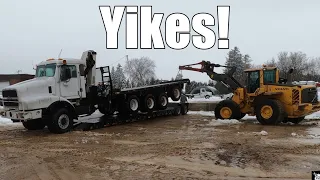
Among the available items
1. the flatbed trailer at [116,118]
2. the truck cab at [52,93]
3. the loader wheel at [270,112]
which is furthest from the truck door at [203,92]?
the truck cab at [52,93]

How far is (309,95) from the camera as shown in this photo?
1459cm

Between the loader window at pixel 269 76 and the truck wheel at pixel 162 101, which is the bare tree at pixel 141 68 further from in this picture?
the loader window at pixel 269 76

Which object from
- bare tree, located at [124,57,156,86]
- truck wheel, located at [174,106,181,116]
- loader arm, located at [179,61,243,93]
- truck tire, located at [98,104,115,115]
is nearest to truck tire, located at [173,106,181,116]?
truck wheel, located at [174,106,181,116]

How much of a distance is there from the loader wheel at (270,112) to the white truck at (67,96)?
5.31 meters

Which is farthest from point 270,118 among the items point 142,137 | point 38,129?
point 38,129

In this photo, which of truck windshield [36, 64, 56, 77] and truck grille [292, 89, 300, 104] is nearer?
truck windshield [36, 64, 56, 77]

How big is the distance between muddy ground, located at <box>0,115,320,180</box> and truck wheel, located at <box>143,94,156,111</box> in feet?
10.3

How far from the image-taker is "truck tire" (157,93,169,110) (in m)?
18.1

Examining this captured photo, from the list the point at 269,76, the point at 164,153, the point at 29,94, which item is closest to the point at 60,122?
the point at 29,94

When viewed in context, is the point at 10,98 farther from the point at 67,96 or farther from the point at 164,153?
the point at 164,153

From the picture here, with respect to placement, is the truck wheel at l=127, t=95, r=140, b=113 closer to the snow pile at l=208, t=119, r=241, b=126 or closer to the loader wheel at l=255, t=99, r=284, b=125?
the snow pile at l=208, t=119, r=241, b=126

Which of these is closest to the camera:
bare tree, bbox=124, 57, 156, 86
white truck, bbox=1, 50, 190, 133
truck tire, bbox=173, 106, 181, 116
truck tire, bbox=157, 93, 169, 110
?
white truck, bbox=1, 50, 190, 133

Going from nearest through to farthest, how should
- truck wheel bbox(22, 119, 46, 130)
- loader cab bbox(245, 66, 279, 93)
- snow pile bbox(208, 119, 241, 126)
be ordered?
truck wheel bbox(22, 119, 46, 130), loader cab bbox(245, 66, 279, 93), snow pile bbox(208, 119, 241, 126)

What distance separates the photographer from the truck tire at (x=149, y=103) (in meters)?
17.1
